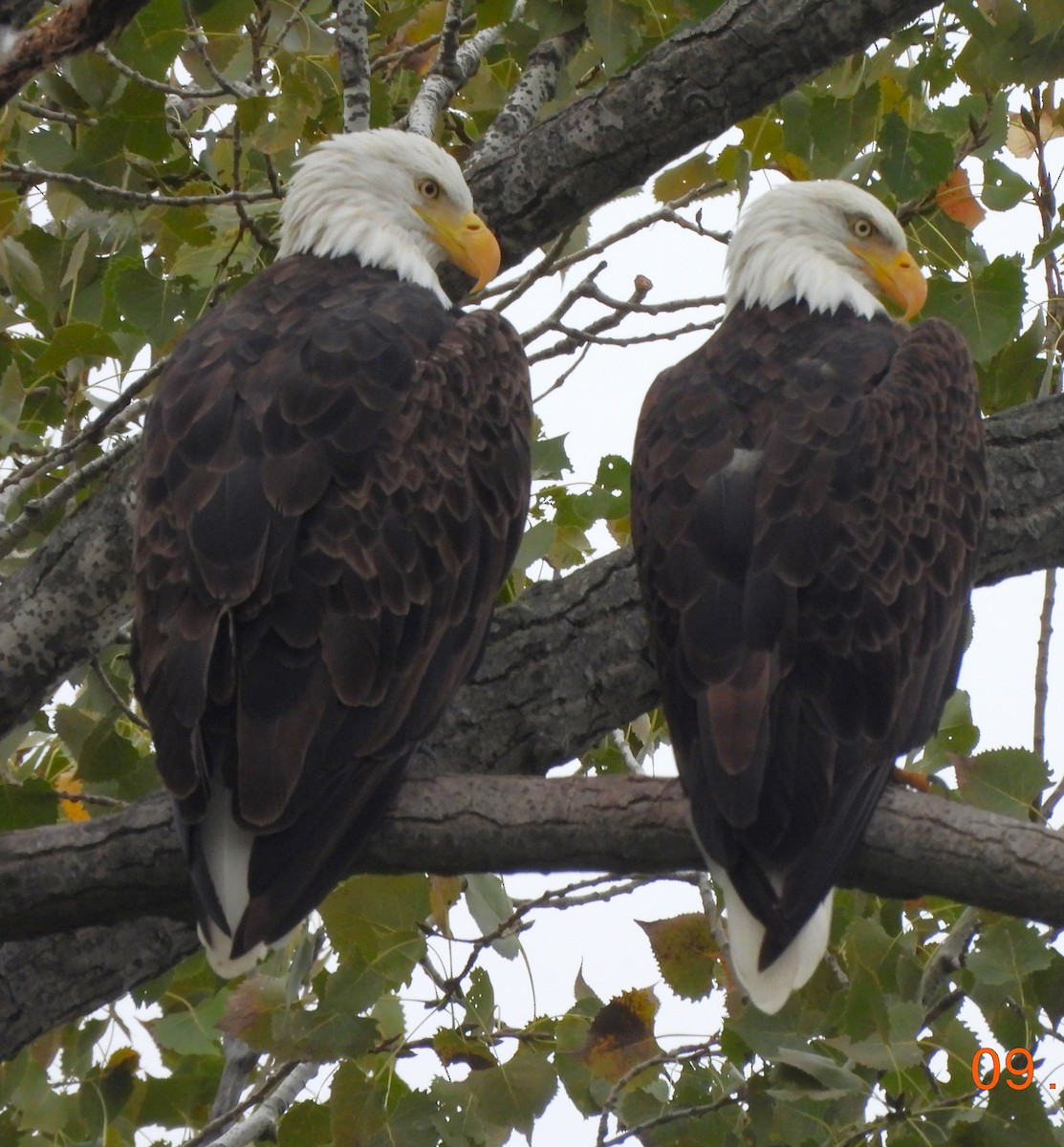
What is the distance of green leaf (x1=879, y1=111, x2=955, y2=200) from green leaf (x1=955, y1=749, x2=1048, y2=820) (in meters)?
1.55

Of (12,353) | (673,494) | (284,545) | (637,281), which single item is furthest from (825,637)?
(12,353)

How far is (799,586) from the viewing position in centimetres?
347

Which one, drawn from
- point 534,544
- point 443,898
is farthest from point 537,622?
point 443,898

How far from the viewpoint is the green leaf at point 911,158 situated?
421 cm

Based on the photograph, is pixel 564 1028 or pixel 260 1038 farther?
pixel 564 1028

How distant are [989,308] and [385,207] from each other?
1.60 meters

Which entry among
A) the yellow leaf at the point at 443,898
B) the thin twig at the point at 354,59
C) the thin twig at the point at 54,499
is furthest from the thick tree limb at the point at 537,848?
the thin twig at the point at 354,59

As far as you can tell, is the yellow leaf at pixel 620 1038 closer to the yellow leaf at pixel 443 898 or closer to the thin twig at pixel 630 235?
the yellow leaf at pixel 443 898

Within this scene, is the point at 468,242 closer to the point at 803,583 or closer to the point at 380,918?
the point at 803,583

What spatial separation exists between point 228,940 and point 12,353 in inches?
80.4

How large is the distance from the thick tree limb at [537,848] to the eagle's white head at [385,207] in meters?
1.68

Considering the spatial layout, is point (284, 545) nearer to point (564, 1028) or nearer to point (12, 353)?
point (564, 1028)

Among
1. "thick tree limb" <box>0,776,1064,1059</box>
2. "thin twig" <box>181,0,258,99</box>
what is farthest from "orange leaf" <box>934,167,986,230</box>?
"thick tree limb" <box>0,776,1064,1059</box>

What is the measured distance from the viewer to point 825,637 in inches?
137
